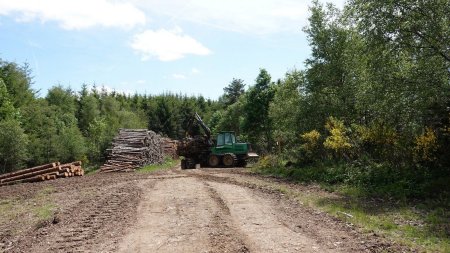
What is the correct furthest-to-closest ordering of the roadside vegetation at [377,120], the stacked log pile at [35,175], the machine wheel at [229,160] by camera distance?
the machine wheel at [229,160]
the stacked log pile at [35,175]
the roadside vegetation at [377,120]

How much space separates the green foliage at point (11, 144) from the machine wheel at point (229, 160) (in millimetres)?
14156

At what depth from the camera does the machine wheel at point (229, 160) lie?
28.0 metres

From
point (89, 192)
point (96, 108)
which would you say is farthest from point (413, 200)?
point (96, 108)

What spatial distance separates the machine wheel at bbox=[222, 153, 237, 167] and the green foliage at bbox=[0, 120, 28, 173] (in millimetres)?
14156

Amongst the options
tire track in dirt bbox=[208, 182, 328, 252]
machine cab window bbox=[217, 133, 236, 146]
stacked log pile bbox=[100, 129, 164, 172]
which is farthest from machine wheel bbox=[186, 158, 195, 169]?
tire track in dirt bbox=[208, 182, 328, 252]

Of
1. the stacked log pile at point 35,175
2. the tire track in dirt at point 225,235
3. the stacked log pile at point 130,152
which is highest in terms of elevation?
the stacked log pile at point 130,152

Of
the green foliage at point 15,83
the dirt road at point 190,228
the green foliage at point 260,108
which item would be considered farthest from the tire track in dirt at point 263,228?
the green foliage at point 15,83

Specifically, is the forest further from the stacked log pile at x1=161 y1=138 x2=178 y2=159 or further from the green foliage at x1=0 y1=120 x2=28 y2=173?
the stacked log pile at x1=161 y1=138 x2=178 y2=159

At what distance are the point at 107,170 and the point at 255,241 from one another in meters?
21.6

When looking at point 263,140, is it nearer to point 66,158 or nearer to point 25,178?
point 66,158

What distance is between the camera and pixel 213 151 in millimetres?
28844

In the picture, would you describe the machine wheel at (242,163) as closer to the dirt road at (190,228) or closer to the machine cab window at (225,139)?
the machine cab window at (225,139)

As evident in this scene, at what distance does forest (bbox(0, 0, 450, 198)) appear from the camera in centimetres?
1326

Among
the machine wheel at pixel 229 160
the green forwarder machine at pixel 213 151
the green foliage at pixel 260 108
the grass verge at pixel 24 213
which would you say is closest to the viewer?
the grass verge at pixel 24 213
